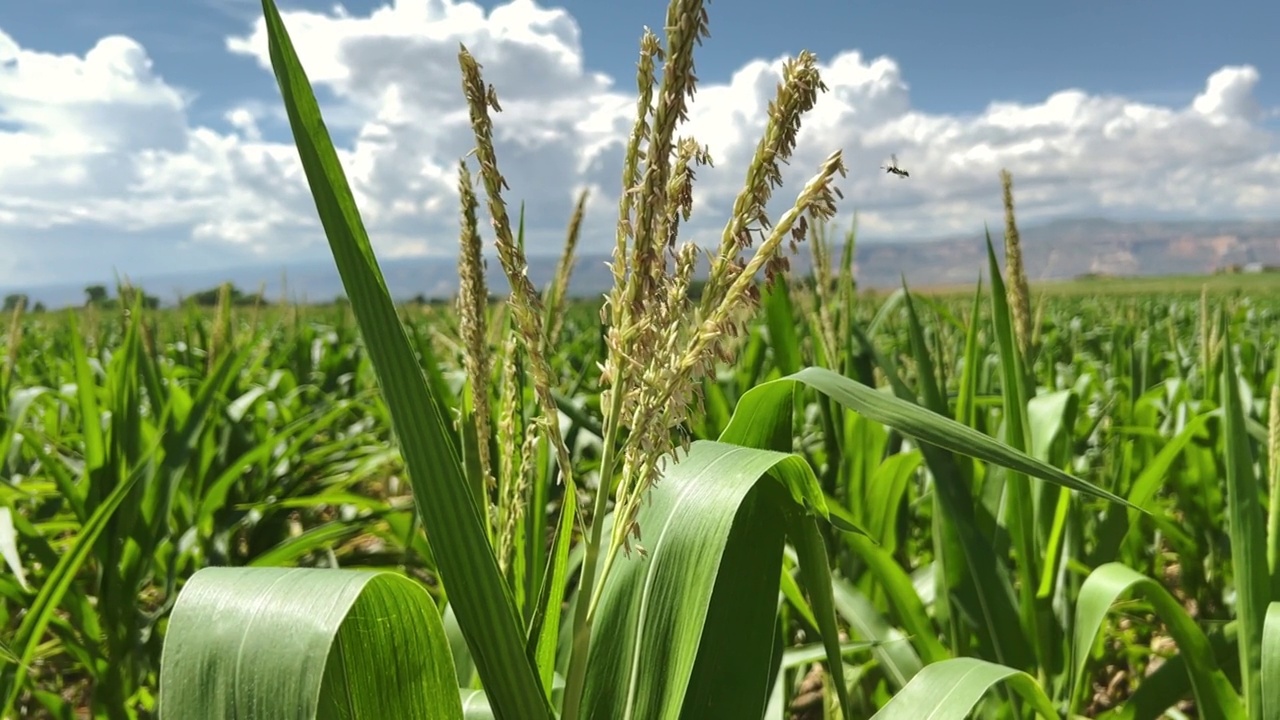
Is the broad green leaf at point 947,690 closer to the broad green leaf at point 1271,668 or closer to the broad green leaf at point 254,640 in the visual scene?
the broad green leaf at point 1271,668

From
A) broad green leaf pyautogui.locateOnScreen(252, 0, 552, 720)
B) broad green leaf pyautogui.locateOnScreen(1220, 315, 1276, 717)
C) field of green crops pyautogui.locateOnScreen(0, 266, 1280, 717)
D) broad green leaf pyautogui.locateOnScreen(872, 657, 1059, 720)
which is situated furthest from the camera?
field of green crops pyautogui.locateOnScreen(0, 266, 1280, 717)

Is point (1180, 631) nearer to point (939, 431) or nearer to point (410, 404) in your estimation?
point (939, 431)

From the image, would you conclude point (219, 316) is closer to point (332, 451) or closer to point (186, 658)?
point (332, 451)

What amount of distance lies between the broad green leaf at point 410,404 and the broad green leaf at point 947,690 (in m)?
0.54

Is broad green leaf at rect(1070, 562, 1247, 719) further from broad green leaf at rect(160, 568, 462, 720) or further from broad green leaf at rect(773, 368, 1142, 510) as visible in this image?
broad green leaf at rect(160, 568, 462, 720)

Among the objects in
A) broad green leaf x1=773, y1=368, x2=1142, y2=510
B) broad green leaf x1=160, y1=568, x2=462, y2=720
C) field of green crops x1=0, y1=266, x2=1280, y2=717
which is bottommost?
field of green crops x1=0, y1=266, x2=1280, y2=717

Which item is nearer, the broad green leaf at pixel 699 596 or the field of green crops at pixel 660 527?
the field of green crops at pixel 660 527

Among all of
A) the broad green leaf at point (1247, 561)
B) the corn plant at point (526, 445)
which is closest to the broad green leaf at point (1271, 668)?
the broad green leaf at point (1247, 561)

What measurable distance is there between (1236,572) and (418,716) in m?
1.25

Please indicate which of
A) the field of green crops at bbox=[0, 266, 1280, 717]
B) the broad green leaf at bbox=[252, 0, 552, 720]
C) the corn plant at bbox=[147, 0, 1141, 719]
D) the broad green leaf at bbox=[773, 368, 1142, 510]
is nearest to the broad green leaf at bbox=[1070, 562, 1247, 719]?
the field of green crops at bbox=[0, 266, 1280, 717]

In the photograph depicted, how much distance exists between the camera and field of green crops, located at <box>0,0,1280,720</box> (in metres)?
0.63

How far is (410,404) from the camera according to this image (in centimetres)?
64

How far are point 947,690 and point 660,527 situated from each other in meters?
0.41

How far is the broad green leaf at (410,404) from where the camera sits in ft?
1.99
